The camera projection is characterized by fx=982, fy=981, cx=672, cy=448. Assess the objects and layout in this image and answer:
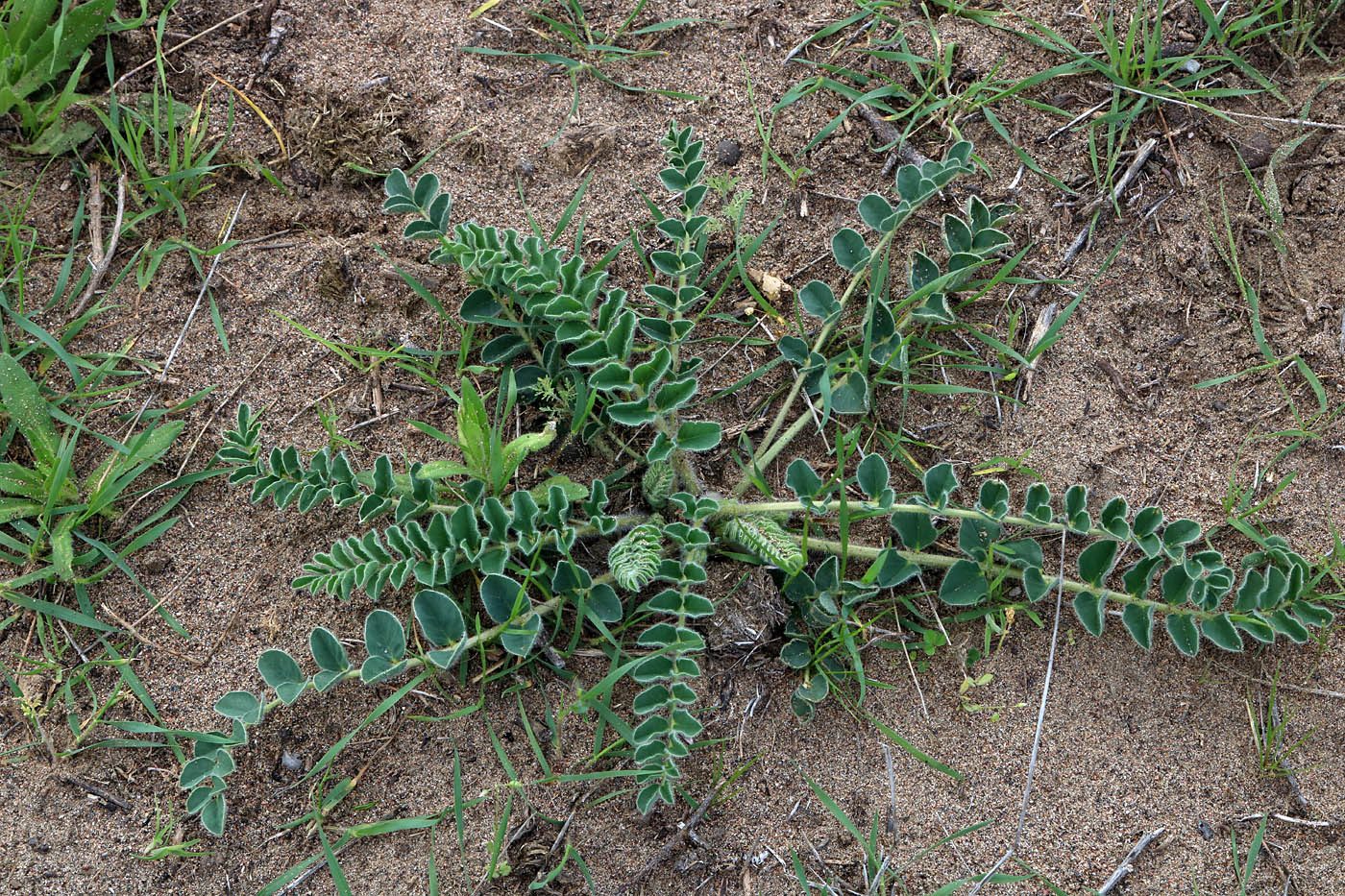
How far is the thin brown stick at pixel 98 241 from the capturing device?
2527 mm

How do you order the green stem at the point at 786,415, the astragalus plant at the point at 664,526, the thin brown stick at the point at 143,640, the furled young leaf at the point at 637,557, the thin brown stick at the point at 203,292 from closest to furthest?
the furled young leaf at the point at 637,557 < the astragalus plant at the point at 664,526 < the thin brown stick at the point at 143,640 < the green stem at the point at 786,415 < the thin brown stick at the point at 203,292

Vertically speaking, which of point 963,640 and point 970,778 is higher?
point 963,640

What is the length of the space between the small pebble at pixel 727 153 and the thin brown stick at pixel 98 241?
5.18ft

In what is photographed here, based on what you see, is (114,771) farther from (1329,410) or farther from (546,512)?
(1329,410)

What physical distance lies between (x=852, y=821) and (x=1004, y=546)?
0.71m

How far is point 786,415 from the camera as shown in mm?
2480

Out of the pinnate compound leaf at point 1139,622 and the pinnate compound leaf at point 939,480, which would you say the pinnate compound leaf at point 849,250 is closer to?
the pinnate compound leaf at point 939,480

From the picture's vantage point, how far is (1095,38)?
2.78 metres

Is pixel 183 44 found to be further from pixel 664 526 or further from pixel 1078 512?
pixel 1078 512

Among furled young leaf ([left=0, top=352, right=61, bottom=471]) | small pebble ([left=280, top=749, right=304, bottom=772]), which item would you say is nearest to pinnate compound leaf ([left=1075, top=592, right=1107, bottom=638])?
small pebble ([left=280, top=749, right=304, bottom=772])

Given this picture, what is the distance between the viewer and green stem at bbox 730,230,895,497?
2.38m

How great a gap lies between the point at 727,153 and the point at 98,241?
1.68m

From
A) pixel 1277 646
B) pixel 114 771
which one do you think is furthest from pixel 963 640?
pixel 114 771

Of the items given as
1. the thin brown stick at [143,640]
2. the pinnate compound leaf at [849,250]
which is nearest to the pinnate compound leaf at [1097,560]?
the pinnate compound leaf at [849,250]
